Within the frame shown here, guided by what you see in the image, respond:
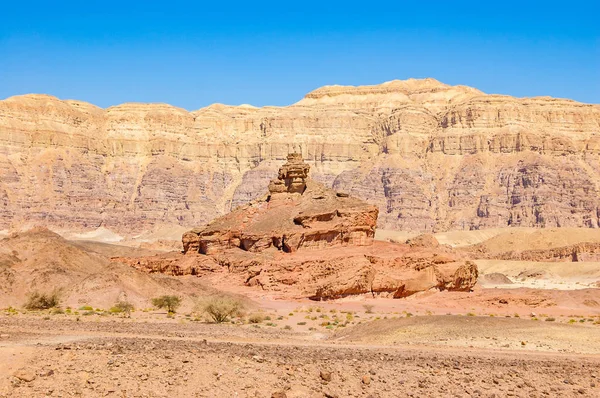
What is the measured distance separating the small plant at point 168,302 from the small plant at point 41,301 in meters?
3.95

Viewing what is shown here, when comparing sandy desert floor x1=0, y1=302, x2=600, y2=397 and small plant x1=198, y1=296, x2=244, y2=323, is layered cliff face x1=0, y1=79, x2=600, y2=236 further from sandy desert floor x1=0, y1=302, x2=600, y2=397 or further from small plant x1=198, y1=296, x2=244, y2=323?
sandy desert floor x1=0, y1=302, x2=600, y2=397

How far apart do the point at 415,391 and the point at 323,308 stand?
957 inches

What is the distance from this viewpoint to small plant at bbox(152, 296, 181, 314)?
35.7 meters

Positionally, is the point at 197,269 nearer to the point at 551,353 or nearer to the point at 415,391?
the point at 551,353

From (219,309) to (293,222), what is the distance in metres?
18.1

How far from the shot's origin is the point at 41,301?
33625mm

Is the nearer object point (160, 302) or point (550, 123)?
point (160, 302)

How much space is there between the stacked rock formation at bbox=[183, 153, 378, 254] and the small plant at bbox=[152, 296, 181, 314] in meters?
12.1

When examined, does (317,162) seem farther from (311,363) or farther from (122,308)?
(311,363)

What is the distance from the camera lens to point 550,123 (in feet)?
609

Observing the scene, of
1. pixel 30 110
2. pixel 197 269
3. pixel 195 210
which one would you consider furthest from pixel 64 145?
pixel 197 269

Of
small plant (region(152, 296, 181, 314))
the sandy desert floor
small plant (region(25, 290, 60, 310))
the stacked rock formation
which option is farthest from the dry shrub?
the stacked rock formation

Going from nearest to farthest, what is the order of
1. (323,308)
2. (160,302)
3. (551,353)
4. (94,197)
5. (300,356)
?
1. (300,356)
2. (551,353)
3. (160,302)
4. (323,308)
5. (94,197)

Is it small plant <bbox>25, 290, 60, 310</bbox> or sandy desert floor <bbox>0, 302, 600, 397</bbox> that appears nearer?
sandy desert floor <bbox>0, 302, 600, 397</bbox>
